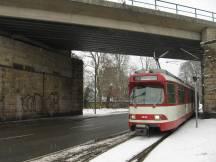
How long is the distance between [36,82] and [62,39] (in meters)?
4.76

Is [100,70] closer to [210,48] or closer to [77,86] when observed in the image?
[77,86]

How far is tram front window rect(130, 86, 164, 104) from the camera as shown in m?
16.2

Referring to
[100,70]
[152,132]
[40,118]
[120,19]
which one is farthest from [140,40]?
[100,70]

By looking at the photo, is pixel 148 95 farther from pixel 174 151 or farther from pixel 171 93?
pixel 174 151

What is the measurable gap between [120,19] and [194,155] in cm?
1842

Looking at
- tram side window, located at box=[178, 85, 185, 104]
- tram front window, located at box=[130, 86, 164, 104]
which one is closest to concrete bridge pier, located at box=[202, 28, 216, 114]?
tram side window, located at box=[178, 85, 185, 104]

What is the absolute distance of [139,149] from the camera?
483 inches

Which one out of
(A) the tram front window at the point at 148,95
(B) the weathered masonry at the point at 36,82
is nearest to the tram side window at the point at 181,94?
(A) the tram front window at the point at 148,95

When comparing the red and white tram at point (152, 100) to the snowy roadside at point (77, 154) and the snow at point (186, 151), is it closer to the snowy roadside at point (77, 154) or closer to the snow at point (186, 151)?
the snow at point (186, 151)

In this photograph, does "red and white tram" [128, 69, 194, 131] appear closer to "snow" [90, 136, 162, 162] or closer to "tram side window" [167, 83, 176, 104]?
"tram side window" [167, 83, 176, 104]

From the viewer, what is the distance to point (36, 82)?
1282 inches

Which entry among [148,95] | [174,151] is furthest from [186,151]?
[148,95]

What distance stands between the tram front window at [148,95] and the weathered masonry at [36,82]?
46.6 ft

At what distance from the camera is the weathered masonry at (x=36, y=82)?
27969mm
